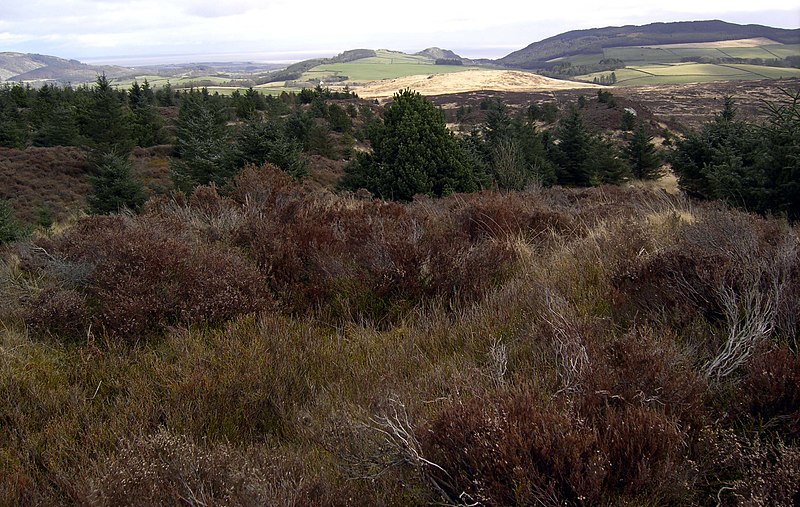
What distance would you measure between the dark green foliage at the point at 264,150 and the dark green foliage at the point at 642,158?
1616 cm

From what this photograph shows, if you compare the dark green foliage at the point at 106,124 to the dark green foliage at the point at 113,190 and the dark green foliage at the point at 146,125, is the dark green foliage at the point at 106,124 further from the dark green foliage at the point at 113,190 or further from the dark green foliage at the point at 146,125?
the dark green foliage at the point at 113,190

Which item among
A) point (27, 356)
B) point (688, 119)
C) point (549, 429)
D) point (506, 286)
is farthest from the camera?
point (688, 119)

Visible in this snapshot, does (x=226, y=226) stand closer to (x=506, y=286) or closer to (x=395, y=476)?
(x=506, y=286)

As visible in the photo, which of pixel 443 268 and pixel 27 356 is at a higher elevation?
pixel 443 268

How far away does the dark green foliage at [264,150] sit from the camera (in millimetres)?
11797

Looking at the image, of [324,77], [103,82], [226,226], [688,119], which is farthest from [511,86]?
[226,226]

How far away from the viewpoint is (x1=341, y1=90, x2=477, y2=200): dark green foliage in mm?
11570

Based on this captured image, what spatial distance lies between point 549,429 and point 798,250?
2.38 meters

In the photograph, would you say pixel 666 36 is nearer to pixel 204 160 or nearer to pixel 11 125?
pixel 11 125

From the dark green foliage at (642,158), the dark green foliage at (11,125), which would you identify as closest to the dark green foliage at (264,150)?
the dark green foliage at (642,158)

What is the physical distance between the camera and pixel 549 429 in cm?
161

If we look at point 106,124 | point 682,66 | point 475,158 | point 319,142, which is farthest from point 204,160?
point 682,66

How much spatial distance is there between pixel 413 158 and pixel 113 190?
8.66 m

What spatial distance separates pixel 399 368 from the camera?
8.38 ft
